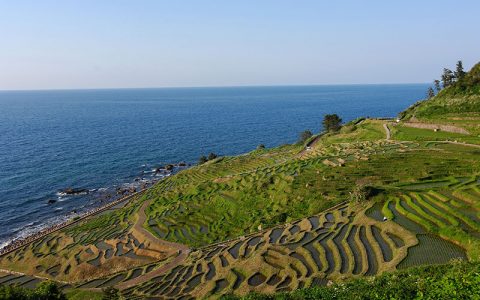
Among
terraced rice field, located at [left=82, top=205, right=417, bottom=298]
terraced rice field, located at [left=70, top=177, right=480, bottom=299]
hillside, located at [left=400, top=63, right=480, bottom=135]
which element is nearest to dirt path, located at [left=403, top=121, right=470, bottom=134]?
hillside, located at [left=400, top=63, right=480, bottom=135]

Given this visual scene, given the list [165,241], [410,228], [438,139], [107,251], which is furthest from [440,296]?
[438,139]

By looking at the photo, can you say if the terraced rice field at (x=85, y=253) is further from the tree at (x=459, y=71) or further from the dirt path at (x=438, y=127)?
the tree at (x=459, y=71)

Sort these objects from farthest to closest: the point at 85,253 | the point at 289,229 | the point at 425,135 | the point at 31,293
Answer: the point at 425,135 < the point at 85,253 < the point at 289,229 < the point at 31,293

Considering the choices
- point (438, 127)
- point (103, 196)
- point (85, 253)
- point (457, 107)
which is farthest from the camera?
point (457, 107)

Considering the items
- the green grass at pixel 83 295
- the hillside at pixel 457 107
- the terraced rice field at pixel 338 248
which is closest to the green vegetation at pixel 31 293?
the green grass at pixel 83 295

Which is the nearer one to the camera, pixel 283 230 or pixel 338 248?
pixel 338 248

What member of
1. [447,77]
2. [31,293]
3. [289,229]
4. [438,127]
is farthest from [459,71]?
[31,293]

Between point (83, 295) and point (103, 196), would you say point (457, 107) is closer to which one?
point (103, 196)
